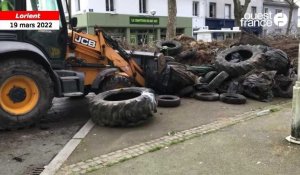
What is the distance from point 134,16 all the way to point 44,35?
97.9 feet

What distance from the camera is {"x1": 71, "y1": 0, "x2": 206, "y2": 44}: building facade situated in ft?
113

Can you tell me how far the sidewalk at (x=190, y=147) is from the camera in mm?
5395

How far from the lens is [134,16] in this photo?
37656mm

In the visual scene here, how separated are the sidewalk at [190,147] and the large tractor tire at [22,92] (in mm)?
1143

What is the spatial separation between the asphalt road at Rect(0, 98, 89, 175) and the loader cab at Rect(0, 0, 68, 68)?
117 centimetres

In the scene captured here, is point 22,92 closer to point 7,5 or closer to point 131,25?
point 7,5

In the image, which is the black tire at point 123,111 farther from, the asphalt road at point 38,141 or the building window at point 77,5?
the building window at point 77,5

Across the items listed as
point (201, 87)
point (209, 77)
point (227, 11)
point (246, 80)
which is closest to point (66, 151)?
point (201, 87)

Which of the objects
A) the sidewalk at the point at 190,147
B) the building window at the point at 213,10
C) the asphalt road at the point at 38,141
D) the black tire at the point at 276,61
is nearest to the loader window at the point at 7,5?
the asphalt road at the point at 38,141

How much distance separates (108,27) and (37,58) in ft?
94.6

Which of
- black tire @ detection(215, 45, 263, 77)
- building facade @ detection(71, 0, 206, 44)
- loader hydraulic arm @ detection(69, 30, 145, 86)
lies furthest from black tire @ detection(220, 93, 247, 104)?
building facade @ detection(71, 0, 206, 44)

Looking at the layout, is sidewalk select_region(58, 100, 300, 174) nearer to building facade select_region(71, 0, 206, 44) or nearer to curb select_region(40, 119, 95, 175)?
curb select_region(40, 119, 95, 175)

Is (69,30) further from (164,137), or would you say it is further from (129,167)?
(129,167)

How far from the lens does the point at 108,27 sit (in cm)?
3612
